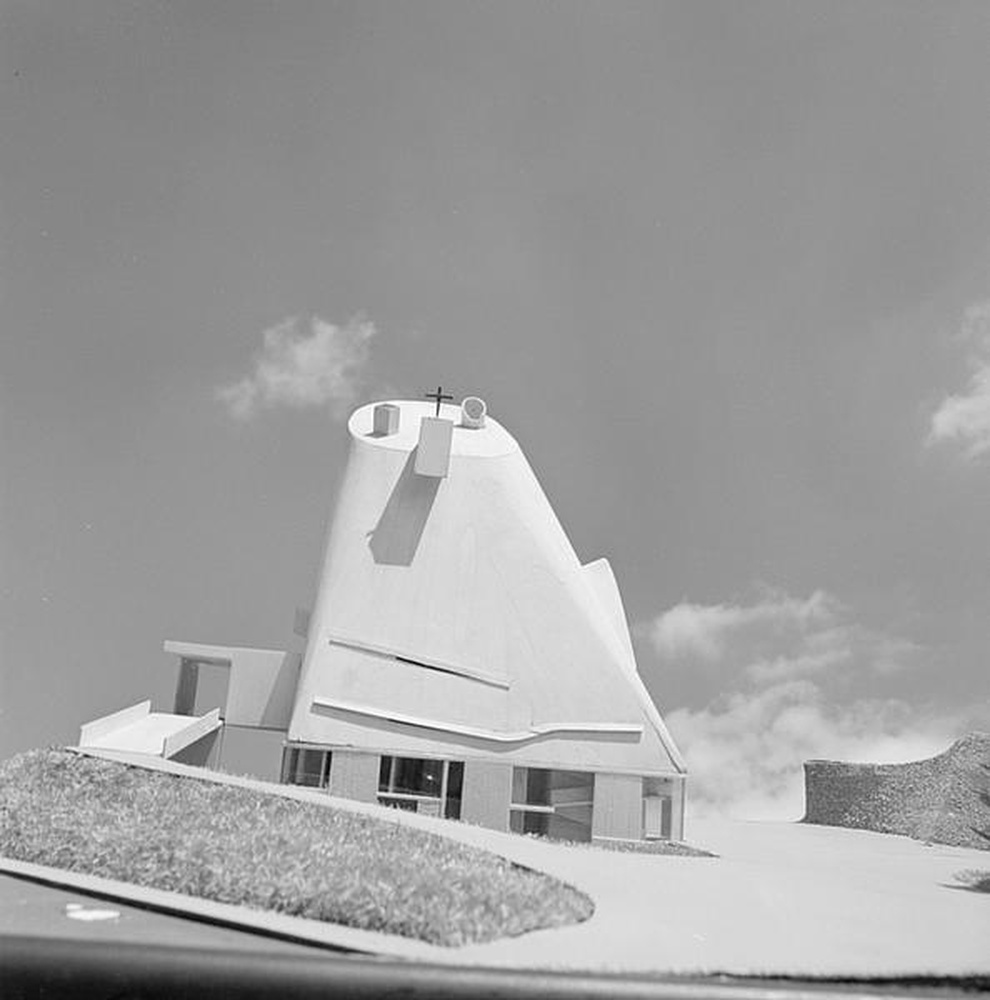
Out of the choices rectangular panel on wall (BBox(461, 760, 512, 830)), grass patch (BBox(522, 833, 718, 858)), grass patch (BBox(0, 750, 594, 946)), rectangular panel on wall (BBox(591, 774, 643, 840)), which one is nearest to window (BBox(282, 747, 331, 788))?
rectangular panel on wall (BBox(461, 760, 512, 830))

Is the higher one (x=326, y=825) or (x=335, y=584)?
(x=335, y=584)

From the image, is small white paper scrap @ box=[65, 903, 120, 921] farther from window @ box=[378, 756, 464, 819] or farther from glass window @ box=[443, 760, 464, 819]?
glass window @ box=[443, 760, 464, 819]

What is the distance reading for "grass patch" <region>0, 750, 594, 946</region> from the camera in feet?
23.7

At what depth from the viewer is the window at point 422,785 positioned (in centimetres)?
1869

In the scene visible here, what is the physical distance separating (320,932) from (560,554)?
1497 cm

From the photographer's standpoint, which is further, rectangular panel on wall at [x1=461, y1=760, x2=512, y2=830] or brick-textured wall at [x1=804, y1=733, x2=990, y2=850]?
brick-textured wall at [x1=804, y1=733, x2=990, y2=850]

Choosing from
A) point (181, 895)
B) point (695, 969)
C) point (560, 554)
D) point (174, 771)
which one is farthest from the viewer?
point (560, 554)

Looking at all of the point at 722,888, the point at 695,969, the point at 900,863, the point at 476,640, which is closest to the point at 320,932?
the point at 695,969

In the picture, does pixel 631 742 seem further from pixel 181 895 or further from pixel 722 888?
pixel 181 895


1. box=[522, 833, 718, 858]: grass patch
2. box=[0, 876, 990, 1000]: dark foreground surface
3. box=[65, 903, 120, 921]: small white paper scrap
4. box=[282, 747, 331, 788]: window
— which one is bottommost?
box=[65, 903, 120, 921]: small white paper scrap

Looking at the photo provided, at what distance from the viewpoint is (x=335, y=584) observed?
20.4 metres

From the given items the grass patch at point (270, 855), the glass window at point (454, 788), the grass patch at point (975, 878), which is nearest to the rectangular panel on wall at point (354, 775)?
the glass window at point (454, 788)

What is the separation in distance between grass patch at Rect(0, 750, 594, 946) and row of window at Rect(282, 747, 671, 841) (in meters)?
5.70

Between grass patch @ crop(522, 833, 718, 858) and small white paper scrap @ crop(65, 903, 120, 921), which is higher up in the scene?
grass patch @ crop(522, 833, 718, 858)
